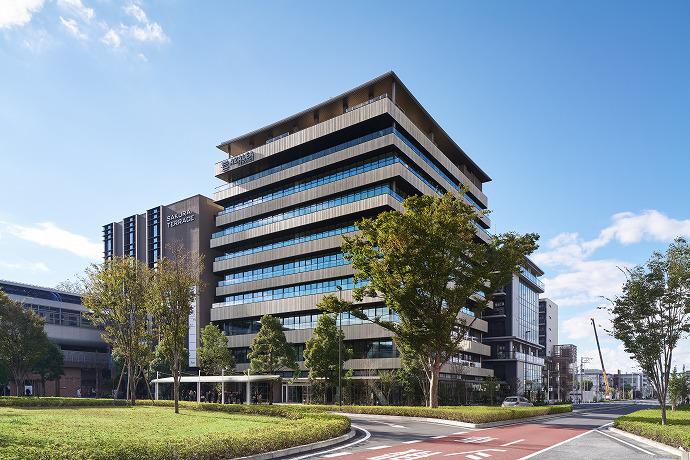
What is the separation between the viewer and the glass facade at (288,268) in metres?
65.3

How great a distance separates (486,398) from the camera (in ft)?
246

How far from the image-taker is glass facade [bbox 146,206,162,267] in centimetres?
8606

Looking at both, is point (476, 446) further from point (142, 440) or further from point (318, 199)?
point (318, 199)

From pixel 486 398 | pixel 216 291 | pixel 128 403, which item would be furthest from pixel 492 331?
pixel 128 403

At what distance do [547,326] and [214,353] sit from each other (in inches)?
3472

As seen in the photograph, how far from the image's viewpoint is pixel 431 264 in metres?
38.2

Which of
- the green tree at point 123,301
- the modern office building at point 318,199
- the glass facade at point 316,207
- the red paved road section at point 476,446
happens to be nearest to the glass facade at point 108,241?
A: the modern office building at point 318,199

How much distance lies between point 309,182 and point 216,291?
20.7 m

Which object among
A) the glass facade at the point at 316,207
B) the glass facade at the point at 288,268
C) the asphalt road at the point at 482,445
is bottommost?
the asphalt road at the point at 482,445

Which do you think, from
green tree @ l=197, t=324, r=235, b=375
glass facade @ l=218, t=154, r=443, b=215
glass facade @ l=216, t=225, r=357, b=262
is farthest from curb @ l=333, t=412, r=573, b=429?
glass facade @ l=218, t=154, r=443, b=215

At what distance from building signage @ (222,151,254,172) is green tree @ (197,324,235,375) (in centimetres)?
2445

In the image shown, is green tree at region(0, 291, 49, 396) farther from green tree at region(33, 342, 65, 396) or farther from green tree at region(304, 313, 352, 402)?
green tree at region(304, 313, 352, 402)

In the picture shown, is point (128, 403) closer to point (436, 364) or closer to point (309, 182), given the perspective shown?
point (436, 364)

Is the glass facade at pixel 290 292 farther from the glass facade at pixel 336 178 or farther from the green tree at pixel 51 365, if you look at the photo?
the green tree at pixel 51 365
